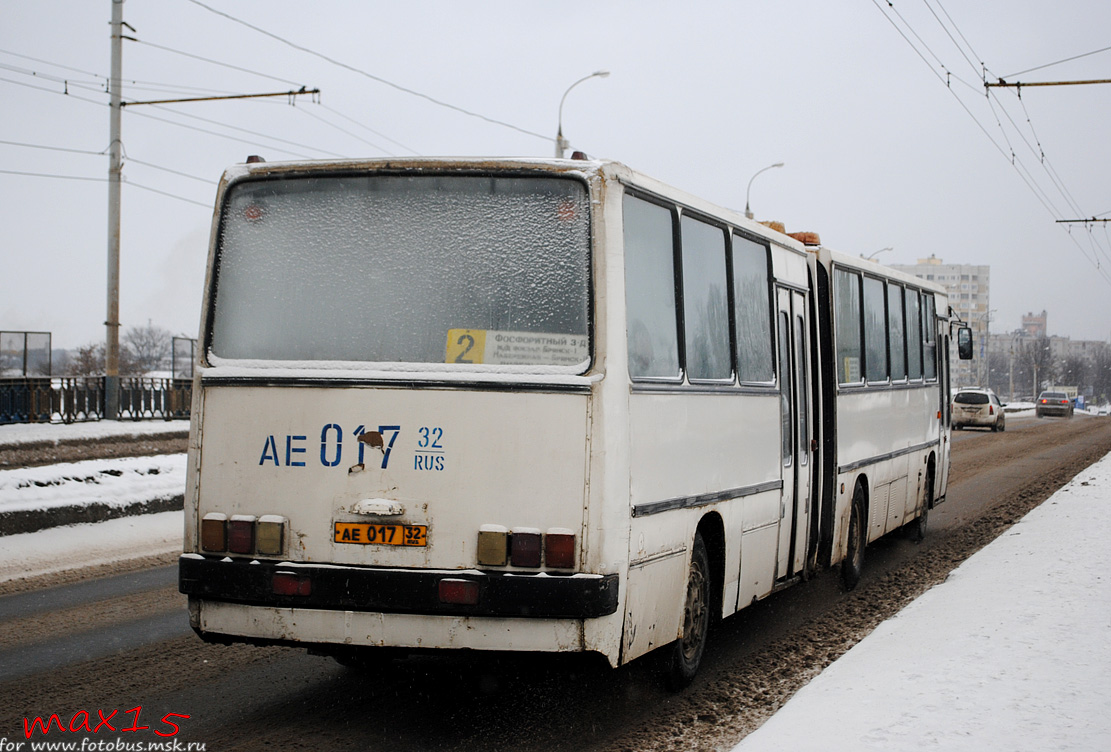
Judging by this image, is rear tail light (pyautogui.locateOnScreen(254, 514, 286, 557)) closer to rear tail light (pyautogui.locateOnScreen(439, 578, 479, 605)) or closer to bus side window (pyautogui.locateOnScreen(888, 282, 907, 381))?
rear tail light (pyautogui.locateOnScreen(439, 578, 479, 605))

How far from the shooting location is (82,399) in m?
31.8

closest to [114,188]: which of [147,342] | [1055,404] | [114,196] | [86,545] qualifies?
[114,196]

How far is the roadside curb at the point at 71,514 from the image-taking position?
12070mm

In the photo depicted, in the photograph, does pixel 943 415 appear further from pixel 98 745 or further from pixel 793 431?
pixel 98 745

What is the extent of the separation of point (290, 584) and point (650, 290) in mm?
2356

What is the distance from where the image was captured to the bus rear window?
17.7ft

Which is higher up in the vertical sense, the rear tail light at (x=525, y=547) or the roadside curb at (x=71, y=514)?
the rear tail light at (x=525, y=547)

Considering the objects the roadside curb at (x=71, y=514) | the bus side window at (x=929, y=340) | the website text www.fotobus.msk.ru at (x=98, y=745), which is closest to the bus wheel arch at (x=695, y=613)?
the website text www.fotobus.msk.ru at (x=98, y=745)

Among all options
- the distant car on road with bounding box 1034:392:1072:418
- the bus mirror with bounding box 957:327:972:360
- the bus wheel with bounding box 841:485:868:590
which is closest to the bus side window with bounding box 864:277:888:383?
the bus wheel with bounding box 841:485:868:590

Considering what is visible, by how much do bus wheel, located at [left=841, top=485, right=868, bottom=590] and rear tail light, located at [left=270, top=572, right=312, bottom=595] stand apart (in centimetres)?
616

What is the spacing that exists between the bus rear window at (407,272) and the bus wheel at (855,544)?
5.74 metres

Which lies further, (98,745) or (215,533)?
(215,533)

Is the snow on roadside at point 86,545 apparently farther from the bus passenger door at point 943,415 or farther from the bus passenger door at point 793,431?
the bus passenger door at point 943,415

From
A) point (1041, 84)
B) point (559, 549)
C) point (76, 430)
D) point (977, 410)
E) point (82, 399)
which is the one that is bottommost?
point (559, 549)
